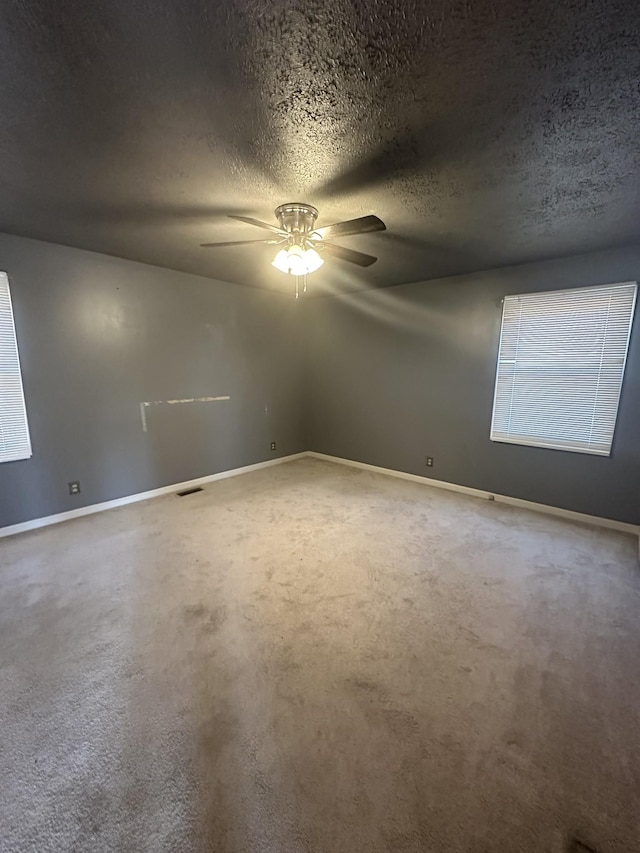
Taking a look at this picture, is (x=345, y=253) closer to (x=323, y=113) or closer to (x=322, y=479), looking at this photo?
(x=323, y=113)

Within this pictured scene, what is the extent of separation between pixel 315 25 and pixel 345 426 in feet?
13.7

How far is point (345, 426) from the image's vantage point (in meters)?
5.07

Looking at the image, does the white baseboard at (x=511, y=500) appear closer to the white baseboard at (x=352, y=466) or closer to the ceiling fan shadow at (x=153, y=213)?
the white baseboard at (x=352, y=466)

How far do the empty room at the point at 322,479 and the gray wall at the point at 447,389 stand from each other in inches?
1.2

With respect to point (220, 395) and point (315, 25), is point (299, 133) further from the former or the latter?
point (220, 395)

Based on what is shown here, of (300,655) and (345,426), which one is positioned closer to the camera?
(300,655)

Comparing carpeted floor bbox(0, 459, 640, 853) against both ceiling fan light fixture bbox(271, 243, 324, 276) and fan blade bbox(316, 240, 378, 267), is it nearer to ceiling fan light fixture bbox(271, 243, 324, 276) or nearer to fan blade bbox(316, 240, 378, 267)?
ceiling fan light fixture bbox(271, 243, 324, 276)

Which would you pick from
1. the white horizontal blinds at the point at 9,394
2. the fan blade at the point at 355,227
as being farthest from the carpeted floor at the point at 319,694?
the fan blade at the point at 355,227

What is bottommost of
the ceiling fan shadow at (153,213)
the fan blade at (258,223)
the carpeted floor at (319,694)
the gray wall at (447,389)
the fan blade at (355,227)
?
the carpeted floor at (319,694)

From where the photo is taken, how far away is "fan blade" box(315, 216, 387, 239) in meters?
1.89

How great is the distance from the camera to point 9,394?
292cm

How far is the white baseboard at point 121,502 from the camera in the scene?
3077 mm

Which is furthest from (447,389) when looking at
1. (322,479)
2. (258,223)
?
(258,223)

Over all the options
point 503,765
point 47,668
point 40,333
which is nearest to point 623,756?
point 503,765
